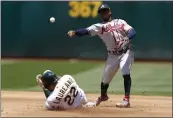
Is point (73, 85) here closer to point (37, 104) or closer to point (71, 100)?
point (71, 100)

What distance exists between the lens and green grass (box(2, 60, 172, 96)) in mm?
14377

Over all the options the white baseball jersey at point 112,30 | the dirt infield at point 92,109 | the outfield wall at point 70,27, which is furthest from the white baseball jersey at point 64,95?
the outfield wall at point 70,27

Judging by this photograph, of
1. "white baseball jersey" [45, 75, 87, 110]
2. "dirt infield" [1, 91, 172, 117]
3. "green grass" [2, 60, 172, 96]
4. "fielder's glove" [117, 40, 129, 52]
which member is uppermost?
"fielder's glove" [117, 40, 129, 52]

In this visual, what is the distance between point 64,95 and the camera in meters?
8.82

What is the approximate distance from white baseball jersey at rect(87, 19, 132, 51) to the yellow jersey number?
15272mm

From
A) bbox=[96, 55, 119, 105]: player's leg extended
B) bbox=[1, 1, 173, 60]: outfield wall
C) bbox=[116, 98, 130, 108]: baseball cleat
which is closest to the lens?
bbox=[116, 98, 130, 108]: baseball cleat

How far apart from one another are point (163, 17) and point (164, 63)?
84.6 inches

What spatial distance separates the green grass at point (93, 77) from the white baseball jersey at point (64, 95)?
429 centimetres

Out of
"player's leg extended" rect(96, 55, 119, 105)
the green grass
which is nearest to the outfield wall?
the green grass

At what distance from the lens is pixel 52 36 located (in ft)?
84.4

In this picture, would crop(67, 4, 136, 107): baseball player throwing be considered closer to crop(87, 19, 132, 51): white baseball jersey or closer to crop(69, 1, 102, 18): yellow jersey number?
crop(87, 19, 132, 51): white baseball jersey

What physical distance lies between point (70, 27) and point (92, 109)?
16.3 m

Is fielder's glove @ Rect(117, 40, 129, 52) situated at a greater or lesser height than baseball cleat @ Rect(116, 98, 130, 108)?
greater

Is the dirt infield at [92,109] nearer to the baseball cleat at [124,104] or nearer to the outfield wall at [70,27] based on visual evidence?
the baseball cleat at [124,104]
